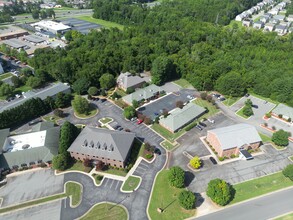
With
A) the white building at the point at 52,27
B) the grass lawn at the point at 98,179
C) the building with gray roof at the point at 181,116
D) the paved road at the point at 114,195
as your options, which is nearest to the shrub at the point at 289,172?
the building with gray roof at the point at 181,116

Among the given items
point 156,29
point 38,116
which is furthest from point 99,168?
point 156,29

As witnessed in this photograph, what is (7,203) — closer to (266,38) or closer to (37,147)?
(37,147)

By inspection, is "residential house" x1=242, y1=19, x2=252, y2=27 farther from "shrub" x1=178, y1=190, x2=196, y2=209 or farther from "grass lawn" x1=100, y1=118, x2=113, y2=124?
"shrub" x1=178, y1=190, x2=196, y2=209

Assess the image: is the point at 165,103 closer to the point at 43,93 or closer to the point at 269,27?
the point at 43,93

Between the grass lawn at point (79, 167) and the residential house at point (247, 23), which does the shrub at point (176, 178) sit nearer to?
the grass lawn at point (79, 167)

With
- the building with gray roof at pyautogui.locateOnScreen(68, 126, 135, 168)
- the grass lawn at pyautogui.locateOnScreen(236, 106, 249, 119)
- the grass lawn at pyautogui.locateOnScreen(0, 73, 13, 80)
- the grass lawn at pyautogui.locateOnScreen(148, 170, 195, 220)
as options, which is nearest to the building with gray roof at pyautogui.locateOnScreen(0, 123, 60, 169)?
the building with gray roof at pyautogui.locateOnScreen(68, 126, 135, 168)

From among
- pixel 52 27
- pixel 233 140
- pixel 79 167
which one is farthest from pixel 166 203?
pixel 52 27
